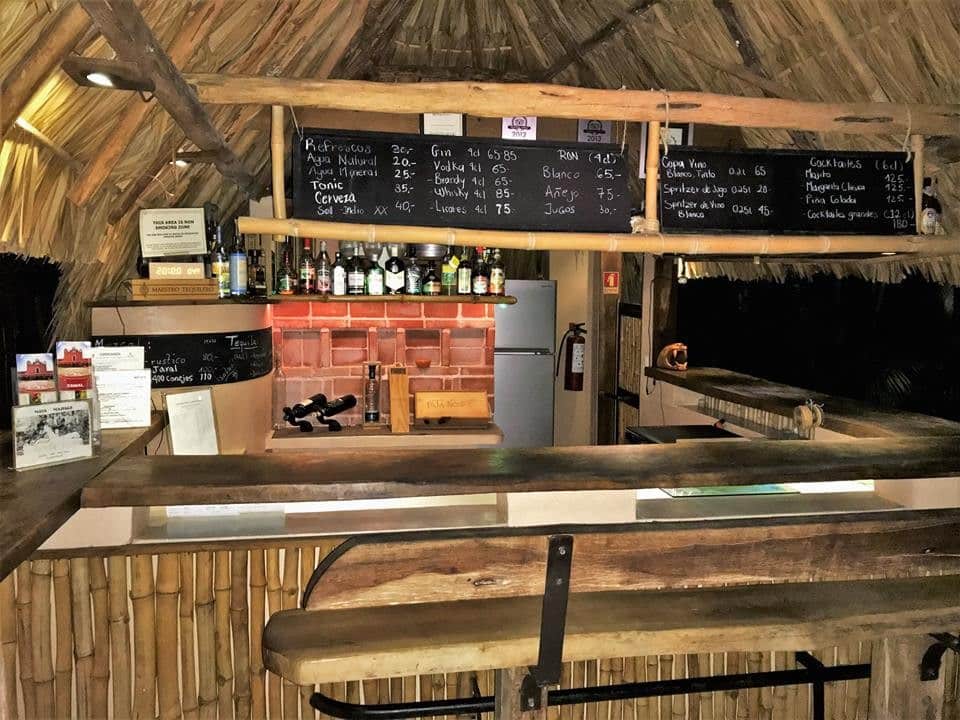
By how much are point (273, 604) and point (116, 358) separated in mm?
1022

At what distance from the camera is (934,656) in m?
2.12

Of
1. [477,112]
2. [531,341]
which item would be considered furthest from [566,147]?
[531,341]

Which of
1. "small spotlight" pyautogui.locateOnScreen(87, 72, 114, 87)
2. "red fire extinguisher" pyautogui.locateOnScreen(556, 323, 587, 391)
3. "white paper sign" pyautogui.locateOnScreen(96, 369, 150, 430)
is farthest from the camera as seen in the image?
"red fire extinguisher" pyautogui.locateOnScreen(556, 323, 587, 391)

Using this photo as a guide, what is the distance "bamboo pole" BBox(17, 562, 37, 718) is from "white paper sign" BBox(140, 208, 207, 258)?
6.11ft

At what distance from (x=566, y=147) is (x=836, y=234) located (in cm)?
126

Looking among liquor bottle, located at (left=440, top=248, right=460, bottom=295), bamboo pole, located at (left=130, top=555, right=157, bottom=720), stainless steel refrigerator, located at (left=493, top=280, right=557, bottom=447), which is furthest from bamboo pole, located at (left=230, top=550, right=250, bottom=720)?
stainless steel refrigerator, located at (left=493, top=280, right=557, bottom=447)

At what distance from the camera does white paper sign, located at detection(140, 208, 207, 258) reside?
12.2ft

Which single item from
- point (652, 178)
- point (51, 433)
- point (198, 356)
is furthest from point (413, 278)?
point (51, 433)

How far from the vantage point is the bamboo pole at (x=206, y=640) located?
245cm

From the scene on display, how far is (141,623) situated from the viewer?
2.41 metres

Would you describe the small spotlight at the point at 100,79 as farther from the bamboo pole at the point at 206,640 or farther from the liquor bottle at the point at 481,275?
the liquor bottle at the point at 481,275

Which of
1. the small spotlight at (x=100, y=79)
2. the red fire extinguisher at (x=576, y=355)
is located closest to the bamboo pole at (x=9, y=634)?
the small spotlight at (x=100, y=79)

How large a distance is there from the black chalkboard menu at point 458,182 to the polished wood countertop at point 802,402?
1524mm

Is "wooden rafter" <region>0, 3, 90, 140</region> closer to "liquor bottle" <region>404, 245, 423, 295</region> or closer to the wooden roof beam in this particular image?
the wooden roof beam
